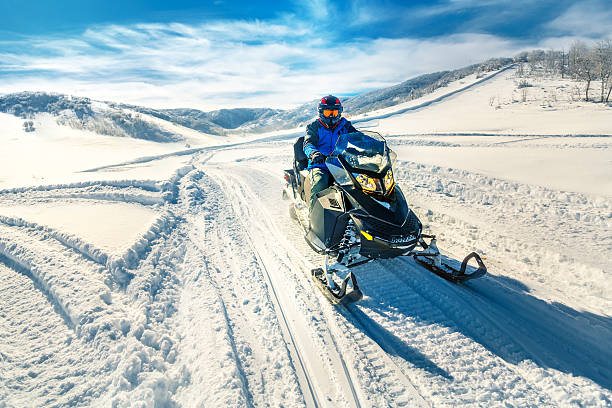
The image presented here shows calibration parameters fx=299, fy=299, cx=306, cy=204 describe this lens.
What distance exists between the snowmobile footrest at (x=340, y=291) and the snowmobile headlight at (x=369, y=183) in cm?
103

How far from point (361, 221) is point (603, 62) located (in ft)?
103

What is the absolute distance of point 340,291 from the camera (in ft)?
11.7

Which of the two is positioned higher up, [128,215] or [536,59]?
[536,59]

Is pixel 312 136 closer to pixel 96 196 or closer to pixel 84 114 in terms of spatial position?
pixel 96 196

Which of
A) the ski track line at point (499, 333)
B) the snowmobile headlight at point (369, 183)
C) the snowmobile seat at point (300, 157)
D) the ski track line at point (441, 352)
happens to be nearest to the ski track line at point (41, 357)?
the ski track line at point (441, 352)

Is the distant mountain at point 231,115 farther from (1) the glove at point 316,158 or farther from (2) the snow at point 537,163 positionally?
(1) the glove at point 316,158

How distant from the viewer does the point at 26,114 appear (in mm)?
34594

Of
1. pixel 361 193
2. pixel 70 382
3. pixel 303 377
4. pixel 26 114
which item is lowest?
pixel 303 377

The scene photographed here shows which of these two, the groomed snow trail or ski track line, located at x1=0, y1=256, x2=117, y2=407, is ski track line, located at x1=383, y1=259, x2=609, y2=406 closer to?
the groomed snow trail

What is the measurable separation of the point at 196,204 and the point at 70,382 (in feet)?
16.6

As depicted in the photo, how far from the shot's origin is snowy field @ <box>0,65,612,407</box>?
2529 millimetres

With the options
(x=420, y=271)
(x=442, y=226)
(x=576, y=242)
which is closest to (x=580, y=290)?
(x=576, y=242)

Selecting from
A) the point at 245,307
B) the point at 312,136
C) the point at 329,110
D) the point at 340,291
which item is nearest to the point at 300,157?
the point at 312,136

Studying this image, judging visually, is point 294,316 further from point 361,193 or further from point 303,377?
point 361,193
